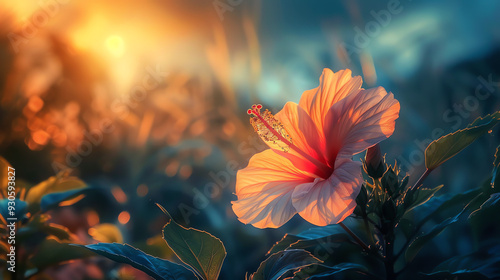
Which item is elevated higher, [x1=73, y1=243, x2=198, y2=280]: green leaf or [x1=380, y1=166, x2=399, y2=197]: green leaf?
[x1=73, y1=243, x2=198, y2=280]: green leaf

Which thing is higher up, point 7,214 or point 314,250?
point 7,214

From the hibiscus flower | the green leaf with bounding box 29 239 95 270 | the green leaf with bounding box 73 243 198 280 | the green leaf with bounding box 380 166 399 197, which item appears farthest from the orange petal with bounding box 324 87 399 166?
the green leaf with bounding box 29 239 95 270

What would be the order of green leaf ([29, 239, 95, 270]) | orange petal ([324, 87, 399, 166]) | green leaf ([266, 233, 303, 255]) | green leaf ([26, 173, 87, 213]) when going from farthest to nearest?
1. green leaf ([26, 173, 87, 213])
2. green leaf ([29, 239, 95, 270])
3. green leaf ([266, 233, 303, 255])
4. orange petal ([324, 87, 399, 166])

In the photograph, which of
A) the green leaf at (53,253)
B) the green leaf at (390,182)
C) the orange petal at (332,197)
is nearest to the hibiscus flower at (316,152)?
the orange petal at (332,197)

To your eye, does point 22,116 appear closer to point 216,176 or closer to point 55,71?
point 55,71

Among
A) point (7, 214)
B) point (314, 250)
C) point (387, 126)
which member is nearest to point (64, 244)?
point (7, 214)

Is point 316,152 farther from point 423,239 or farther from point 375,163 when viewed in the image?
point 423,239

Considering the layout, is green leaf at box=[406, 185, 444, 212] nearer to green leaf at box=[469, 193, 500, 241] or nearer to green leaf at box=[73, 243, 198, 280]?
green leaf at box=[469, 193, 500, 241]

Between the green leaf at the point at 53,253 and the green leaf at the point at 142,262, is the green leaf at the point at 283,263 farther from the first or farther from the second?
the green leaf at the point at 53,253
